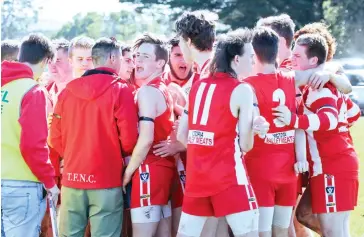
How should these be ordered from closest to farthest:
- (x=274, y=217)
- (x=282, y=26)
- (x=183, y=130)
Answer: (x=183, y=130) < (x=274, y=217) < (x=282, y=26)

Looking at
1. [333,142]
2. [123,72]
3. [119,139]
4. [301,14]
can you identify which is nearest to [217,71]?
A: [119,139]

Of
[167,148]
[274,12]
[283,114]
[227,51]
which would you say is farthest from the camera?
[274,12]

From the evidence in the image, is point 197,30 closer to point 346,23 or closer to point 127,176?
point 127,176

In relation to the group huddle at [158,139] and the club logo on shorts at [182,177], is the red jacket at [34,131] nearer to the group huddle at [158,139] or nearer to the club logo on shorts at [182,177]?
the group huddle at [158,139]

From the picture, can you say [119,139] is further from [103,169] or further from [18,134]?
[18,134]

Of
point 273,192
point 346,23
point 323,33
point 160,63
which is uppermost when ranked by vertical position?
point 346,23

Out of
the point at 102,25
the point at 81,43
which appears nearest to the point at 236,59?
the point at 81,43

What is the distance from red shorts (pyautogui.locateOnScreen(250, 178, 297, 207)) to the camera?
5301 mm

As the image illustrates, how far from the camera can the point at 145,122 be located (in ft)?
17.3

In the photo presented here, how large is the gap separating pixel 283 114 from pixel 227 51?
69cm

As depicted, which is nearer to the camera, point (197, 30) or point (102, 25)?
point (197, 30)

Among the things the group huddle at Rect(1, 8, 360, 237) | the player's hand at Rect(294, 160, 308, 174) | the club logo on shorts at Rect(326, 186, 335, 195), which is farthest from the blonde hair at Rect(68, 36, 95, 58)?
the club logo on shorts at Rect(326, 186, 335, 195)

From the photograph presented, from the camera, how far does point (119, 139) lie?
536 centimetres

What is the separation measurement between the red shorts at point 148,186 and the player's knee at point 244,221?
66 centimetres
